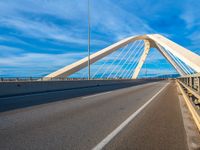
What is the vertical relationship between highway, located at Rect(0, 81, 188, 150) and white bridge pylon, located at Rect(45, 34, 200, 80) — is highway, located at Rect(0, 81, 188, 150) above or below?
below

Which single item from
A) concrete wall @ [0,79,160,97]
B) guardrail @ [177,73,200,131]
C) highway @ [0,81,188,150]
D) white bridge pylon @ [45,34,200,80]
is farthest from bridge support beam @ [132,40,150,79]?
highway @ [0,81,188,150]

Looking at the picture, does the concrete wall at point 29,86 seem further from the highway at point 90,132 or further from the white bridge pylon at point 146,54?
the white bridge pylon at point 146,54

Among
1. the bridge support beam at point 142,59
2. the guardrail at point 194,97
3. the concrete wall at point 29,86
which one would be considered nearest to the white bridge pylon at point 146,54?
the bridge support beam at point 142,59

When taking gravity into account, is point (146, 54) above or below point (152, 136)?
above

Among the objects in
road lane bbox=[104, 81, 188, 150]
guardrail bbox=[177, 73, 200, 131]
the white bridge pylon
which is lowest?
road lane bbox=[104, 81, 188, 150]

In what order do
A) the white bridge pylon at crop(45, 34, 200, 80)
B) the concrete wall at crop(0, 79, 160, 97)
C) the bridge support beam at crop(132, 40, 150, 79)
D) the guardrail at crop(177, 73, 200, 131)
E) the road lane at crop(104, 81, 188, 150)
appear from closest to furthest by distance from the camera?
the road lane at crop(104, 81, 188, 150) < the guardrail at crop(177, 73, 200, 131) < the concrete wall at crop(0, 79, 160, 97) < the white bridge pylon at crop(45, 34, 200, 80) < the bridge support beam at crop(132, 40, 150, 79)

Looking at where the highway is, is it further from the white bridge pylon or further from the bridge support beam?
the bridge support beam

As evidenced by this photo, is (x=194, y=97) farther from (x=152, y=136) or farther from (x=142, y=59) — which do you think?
(x=142, y=59)

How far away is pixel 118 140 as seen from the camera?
5215mm

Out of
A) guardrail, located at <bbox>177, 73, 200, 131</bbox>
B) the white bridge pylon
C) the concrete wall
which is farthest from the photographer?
the white bridge pylon

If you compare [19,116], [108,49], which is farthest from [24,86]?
[108,49]

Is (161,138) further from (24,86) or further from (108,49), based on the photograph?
(108,49)

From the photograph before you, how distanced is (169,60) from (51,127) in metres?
68.1

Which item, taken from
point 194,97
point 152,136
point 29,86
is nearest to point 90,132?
point 152,136
